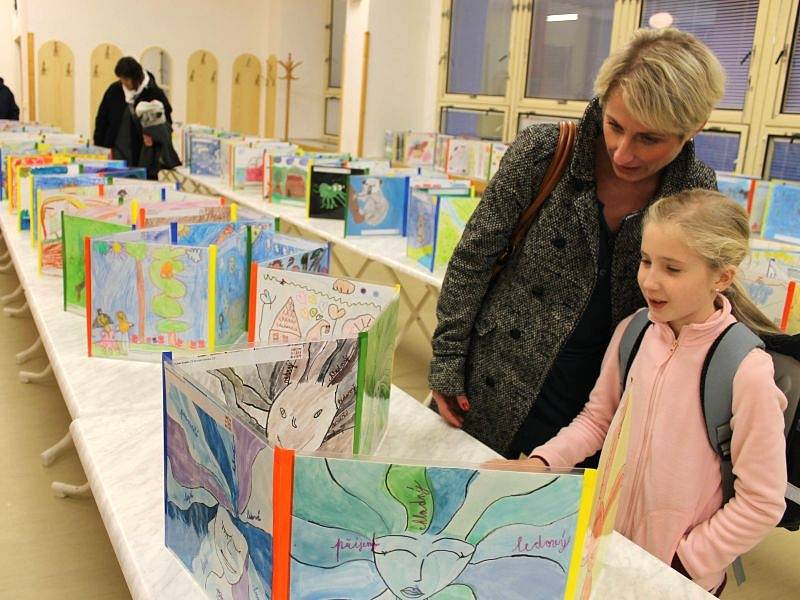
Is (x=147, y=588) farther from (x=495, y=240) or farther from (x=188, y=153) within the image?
(x=188, y=153)

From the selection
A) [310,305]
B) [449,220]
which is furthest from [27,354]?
[310,305]

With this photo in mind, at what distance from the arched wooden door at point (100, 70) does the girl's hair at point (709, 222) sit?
10.6m

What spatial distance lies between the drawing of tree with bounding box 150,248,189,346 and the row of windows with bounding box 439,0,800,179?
3.33 metres

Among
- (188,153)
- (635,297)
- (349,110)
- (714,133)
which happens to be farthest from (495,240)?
(349,110)

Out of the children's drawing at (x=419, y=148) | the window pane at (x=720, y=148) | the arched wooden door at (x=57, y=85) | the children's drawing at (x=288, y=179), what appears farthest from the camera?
the arched wooden door at (x=57, y=85)

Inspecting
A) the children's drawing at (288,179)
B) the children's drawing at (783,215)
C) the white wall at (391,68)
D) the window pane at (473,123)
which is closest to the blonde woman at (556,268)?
the children's drawing at (783,215)

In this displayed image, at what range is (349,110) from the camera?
29.5 ft

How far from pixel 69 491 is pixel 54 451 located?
311 millimetres

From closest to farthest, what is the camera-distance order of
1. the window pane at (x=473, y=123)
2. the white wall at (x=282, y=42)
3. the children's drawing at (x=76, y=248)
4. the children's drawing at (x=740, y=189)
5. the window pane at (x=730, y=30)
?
the children's drawing at (x=76, y=248)
the children's drawing at (x=740, y=189)
the window pane at (x=730, y=30)
the window pane at (x=473, y=123)
the white wall at (x=282, y=42)

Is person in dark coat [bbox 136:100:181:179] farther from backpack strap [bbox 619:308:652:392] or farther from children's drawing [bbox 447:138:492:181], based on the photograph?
backpack strap [bbox 619:308:652:392]

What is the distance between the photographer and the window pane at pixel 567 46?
23.0 ft

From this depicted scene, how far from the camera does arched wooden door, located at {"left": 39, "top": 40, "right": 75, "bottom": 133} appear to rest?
1039 cm

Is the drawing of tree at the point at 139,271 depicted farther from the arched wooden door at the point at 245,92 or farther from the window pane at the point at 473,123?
the arched wooden door at the point at 245,92

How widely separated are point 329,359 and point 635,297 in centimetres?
71
